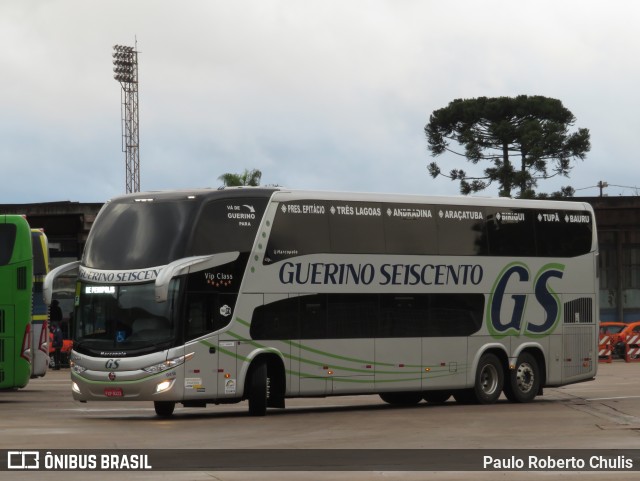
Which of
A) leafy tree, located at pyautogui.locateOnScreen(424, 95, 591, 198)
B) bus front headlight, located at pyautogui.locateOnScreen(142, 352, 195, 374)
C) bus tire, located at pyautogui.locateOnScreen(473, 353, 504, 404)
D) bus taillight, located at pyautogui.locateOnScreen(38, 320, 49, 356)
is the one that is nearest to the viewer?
bus front headlight, located at pyautogui.locateOnScreen(142, 352, 195, 374)

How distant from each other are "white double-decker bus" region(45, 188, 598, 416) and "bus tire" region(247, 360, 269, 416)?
0.02 metres

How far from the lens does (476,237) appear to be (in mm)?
28000

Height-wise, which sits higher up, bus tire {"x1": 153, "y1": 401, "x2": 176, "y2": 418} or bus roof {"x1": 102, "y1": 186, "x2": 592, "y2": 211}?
bus roof {"x1": 102, "y1": 186, "x2": 592, "y2": 211}

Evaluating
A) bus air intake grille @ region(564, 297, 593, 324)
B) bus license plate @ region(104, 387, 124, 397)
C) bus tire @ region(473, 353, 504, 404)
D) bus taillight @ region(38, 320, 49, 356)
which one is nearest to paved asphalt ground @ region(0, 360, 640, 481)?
bus tire @ region(473, 353, 504, 404)

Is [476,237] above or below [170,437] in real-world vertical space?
above

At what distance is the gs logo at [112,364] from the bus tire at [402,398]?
6.98 metres

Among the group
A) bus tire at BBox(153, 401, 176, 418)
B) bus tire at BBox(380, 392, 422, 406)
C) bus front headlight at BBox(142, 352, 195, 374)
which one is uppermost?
bus front headlight at BBox(142, 352, 195, 374)

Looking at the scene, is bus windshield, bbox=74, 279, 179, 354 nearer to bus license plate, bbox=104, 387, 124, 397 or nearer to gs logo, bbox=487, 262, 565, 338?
bus license plate, bbox=104, 387, 124, 397

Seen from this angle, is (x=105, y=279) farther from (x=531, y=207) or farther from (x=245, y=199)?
(x=531, y=207)

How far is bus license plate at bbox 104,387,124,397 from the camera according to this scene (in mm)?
23688

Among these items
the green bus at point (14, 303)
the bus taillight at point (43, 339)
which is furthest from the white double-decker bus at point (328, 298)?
the bus taillight at point (43, 339)

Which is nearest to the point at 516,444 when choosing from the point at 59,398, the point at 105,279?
the point at 105,279

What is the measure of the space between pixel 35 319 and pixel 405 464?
21424mm

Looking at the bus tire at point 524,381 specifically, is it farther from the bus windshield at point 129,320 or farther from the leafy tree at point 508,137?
the leafy tree at point 508,137
